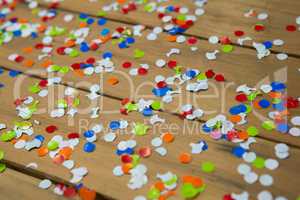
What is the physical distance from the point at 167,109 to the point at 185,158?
147mm

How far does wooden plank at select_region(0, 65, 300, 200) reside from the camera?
81 centimetres

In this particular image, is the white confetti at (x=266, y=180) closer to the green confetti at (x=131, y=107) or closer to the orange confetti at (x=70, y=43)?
the green confetti at (x=131, y=107)

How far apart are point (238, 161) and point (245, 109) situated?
13 centimetres

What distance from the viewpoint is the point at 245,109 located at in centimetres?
92

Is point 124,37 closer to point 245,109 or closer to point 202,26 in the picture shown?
point 202,26

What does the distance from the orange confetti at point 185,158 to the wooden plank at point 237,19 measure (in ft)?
1.23

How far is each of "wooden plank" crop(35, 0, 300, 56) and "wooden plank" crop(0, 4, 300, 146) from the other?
57 millimetres

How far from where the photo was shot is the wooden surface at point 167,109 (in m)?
0.83

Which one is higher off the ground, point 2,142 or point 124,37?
point 124,37

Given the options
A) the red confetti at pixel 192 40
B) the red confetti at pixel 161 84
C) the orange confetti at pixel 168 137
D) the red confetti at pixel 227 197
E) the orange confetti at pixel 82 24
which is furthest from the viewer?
the orange confetti at pixel 82 24

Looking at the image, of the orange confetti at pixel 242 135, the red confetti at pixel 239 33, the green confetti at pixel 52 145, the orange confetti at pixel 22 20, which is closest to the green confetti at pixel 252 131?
the orange confetti at pixel 242 135

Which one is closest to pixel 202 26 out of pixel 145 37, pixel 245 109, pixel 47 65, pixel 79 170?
pixel 145 37

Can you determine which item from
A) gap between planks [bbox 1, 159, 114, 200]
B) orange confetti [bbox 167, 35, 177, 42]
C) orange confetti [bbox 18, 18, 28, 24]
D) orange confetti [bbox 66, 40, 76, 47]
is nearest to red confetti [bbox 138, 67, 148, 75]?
orange confetti [bbox 167, 35, 177, 42]

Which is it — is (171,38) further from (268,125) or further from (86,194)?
(86,194)
